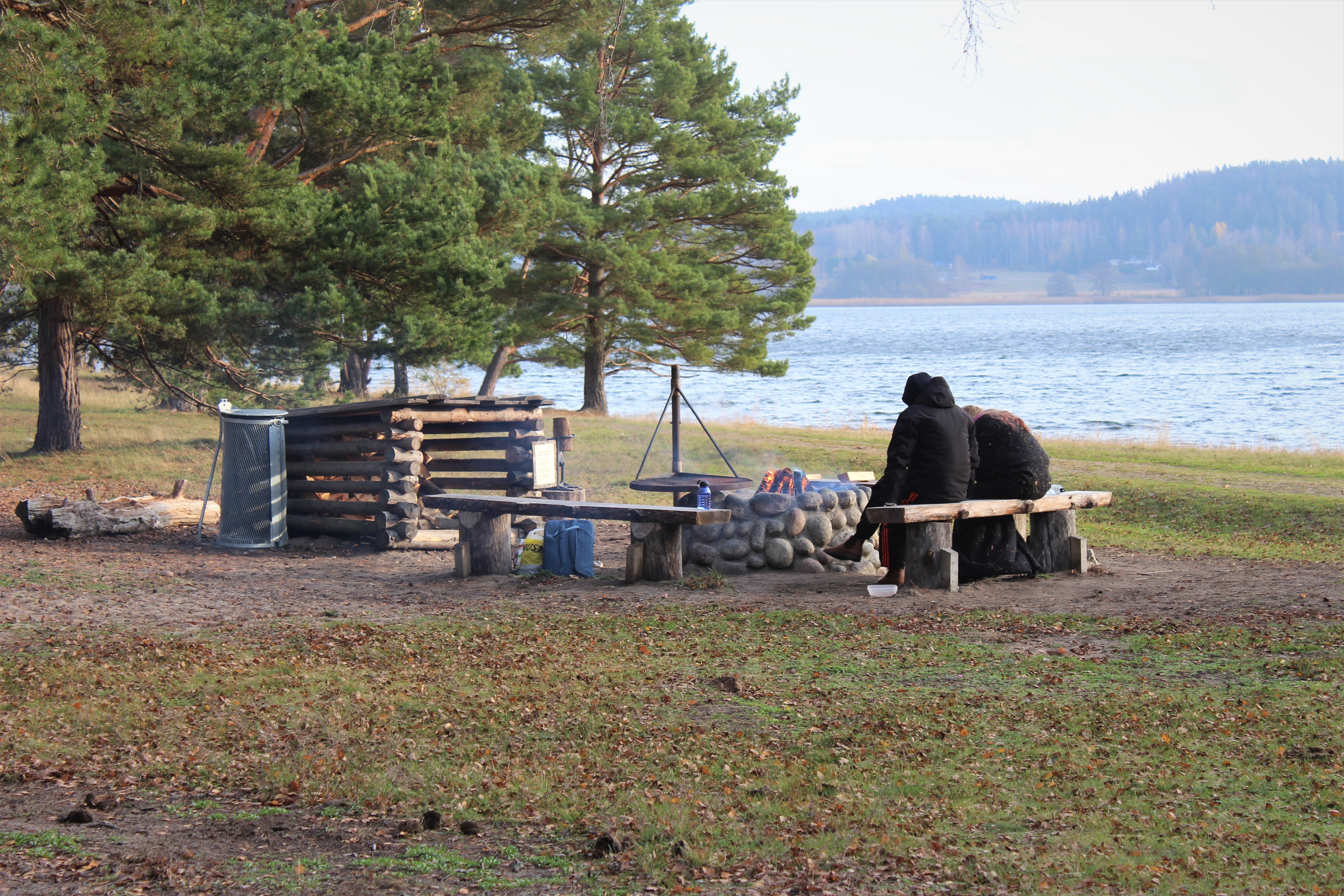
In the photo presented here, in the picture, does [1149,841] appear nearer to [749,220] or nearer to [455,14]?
[455,14]

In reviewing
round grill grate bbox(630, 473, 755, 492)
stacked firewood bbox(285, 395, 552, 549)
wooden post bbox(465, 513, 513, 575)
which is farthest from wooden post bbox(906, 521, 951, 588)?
stacked firewood bbox(285, 395, 552, 549)

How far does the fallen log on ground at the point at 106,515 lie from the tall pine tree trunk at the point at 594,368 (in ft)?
56.8

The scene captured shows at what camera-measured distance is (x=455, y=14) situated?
20859 millimetres

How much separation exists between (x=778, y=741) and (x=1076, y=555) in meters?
5.82

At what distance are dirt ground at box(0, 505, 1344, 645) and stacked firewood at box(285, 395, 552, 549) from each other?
35.5 inches

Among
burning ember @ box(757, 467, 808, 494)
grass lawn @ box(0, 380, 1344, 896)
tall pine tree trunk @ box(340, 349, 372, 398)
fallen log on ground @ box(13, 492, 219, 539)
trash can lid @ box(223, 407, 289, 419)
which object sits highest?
tall pine tree trunk @ box(340, 349, 372, 398)

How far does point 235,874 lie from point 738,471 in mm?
14644

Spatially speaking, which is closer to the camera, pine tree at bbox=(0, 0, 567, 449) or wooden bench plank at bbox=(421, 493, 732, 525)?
wooden bench plank at bbox=(421, 493, 732, 525)

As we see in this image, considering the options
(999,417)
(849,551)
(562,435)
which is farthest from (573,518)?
(562,435)

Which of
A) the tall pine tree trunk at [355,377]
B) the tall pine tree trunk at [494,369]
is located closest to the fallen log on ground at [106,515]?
the tall pine tree trunk at [494,369]

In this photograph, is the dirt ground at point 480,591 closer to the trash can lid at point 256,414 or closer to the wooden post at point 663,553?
the wooden post at point 663,553

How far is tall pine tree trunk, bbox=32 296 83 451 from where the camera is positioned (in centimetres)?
1850

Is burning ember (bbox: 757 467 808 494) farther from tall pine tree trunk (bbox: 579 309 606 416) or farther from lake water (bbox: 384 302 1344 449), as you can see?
tall pine tree trunk (bbox: 579 309 606 416)

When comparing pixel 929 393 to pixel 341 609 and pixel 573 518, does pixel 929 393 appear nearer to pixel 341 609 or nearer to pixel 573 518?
pixel 573 518
